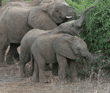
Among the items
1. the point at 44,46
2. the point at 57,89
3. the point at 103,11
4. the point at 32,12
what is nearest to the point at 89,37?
the point at 103,11

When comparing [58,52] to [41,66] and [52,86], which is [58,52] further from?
[52,86]

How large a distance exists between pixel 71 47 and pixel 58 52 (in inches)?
13.0

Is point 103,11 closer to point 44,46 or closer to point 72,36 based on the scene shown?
point 72,36

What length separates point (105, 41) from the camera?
5.68 metres

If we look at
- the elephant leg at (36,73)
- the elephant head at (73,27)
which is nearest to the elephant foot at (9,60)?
the elephant leg at (36,73)

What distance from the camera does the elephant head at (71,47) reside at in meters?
5.59

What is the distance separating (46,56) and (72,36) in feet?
2.65

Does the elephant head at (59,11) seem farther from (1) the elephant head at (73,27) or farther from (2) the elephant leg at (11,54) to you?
(2) the elephant leg at (11,54)

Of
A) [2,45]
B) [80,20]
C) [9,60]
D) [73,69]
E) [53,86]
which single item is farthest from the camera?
[9,60]

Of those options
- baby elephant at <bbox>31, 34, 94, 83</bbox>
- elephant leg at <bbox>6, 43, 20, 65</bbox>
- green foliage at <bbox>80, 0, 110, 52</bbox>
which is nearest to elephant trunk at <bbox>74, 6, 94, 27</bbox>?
green foliage at <bbox>80, 0, 110, 52</bbox>

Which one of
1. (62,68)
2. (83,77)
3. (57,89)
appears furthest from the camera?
(83,77)

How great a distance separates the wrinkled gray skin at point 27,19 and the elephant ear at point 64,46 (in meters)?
1.28

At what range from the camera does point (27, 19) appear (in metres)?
7.56

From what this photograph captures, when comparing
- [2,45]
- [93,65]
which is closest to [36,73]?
[93,65]
